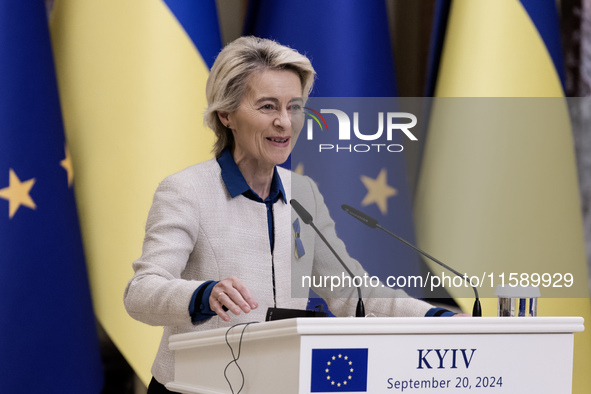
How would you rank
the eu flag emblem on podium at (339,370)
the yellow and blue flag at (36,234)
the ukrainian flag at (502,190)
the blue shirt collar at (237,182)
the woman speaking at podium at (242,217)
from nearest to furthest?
the eu flag emblem on podium at (339,370)
the ukrainian flag at (502,190)
the woman speaking at podium at (242,217)
the blue shirt collar at (237,182)
the yellow and blue flag at (36,234)

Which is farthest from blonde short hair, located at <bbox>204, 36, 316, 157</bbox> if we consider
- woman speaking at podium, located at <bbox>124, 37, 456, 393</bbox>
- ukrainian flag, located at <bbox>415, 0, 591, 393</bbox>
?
ukrainian flag, located at <bbox>415, 0, 591, 393</bbox>

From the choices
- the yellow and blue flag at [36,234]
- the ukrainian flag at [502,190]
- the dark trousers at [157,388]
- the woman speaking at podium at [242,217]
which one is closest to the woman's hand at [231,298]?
the woman speaking at podium at [242,217]

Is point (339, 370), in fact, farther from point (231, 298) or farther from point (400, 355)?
point (231, 298)

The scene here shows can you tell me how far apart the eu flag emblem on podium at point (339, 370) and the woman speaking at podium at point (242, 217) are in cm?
39

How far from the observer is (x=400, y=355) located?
1.14 m

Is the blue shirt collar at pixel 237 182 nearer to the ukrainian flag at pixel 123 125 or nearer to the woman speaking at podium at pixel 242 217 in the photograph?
the woman speaking at podium at pixel 242 217

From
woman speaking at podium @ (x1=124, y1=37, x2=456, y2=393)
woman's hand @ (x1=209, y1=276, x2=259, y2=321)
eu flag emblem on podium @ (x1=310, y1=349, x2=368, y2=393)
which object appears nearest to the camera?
eu flag emblem on podium @ (x1=310, y1=349, x2=368, y2=393)

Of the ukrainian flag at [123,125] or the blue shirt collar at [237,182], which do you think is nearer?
the blue shirt collar at [237,182]

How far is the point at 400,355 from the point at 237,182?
2.46 ft

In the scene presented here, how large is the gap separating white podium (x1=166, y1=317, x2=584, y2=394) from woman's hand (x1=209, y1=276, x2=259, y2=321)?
0.14 ft

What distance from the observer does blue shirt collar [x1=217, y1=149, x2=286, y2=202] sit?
1.76 m

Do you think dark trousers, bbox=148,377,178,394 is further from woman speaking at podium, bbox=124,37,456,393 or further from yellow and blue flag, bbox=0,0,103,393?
yellow and blue flag, bbox=0,0,103,393

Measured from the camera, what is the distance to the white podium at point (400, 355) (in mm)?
1084

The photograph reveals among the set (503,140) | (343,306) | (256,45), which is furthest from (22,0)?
(503,140)
